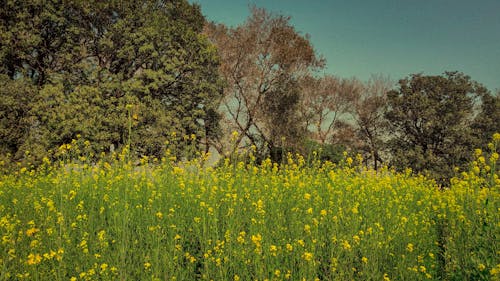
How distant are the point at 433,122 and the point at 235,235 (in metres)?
24.5

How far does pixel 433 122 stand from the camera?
86.9 ft

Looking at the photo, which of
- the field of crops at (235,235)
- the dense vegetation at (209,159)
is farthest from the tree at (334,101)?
the field of crops at (235,235)

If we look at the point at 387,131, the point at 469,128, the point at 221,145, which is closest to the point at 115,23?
the point at 221,145

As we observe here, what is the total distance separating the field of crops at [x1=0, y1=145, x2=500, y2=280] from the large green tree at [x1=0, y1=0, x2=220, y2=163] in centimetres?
900

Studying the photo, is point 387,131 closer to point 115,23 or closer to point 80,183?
point 115,23

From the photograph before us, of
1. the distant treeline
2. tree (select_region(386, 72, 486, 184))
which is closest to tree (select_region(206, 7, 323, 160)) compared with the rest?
the distant treeline

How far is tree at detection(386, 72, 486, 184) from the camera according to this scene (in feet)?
84.0

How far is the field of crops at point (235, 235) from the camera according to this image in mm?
5008

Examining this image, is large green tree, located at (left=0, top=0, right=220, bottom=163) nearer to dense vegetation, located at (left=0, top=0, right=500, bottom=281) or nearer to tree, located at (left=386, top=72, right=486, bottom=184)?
dense vegetation, located at (left=0, top=0, right=500, bottom=281)

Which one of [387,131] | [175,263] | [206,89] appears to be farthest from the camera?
[387,131]

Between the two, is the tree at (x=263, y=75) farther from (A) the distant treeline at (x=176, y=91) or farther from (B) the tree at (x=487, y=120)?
(B) the tree at (x=487, y=120)

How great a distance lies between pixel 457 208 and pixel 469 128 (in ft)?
69.9

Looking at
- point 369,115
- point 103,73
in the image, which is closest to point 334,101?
point 369,115

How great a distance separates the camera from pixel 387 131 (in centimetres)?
2912
